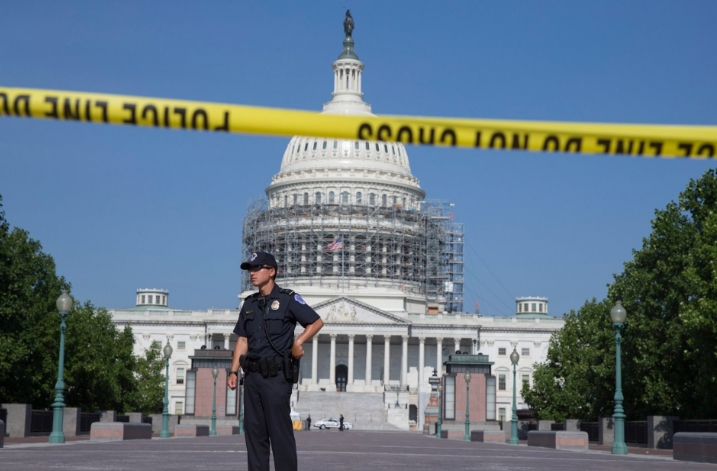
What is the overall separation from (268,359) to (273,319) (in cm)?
48

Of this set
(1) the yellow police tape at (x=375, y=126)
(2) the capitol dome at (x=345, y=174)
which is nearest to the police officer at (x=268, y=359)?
(1) the yellow police tape at (x=375, y=126)

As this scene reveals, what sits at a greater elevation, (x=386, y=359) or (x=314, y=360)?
(x=386, y=359)

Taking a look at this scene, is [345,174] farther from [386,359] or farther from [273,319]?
[273,319]

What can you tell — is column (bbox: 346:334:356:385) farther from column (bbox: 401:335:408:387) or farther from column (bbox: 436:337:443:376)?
column (bbox: 436:337:443:376)

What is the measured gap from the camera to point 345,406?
451 ft

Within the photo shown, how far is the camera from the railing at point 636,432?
5372cm

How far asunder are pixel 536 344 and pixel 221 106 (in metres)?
159

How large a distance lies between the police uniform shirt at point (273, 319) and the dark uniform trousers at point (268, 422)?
310mm

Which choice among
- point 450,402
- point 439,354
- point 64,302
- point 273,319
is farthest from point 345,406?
point 273,319

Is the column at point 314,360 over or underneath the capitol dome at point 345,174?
underneath

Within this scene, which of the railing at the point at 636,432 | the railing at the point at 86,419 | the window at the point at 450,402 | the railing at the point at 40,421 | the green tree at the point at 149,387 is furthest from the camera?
the green tree at the point at 149,387

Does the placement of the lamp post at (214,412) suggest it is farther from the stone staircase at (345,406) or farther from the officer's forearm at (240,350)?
the stone staircase at (345,406)

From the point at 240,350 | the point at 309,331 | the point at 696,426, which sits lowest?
the point at 696,426

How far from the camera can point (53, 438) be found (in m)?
37.8
